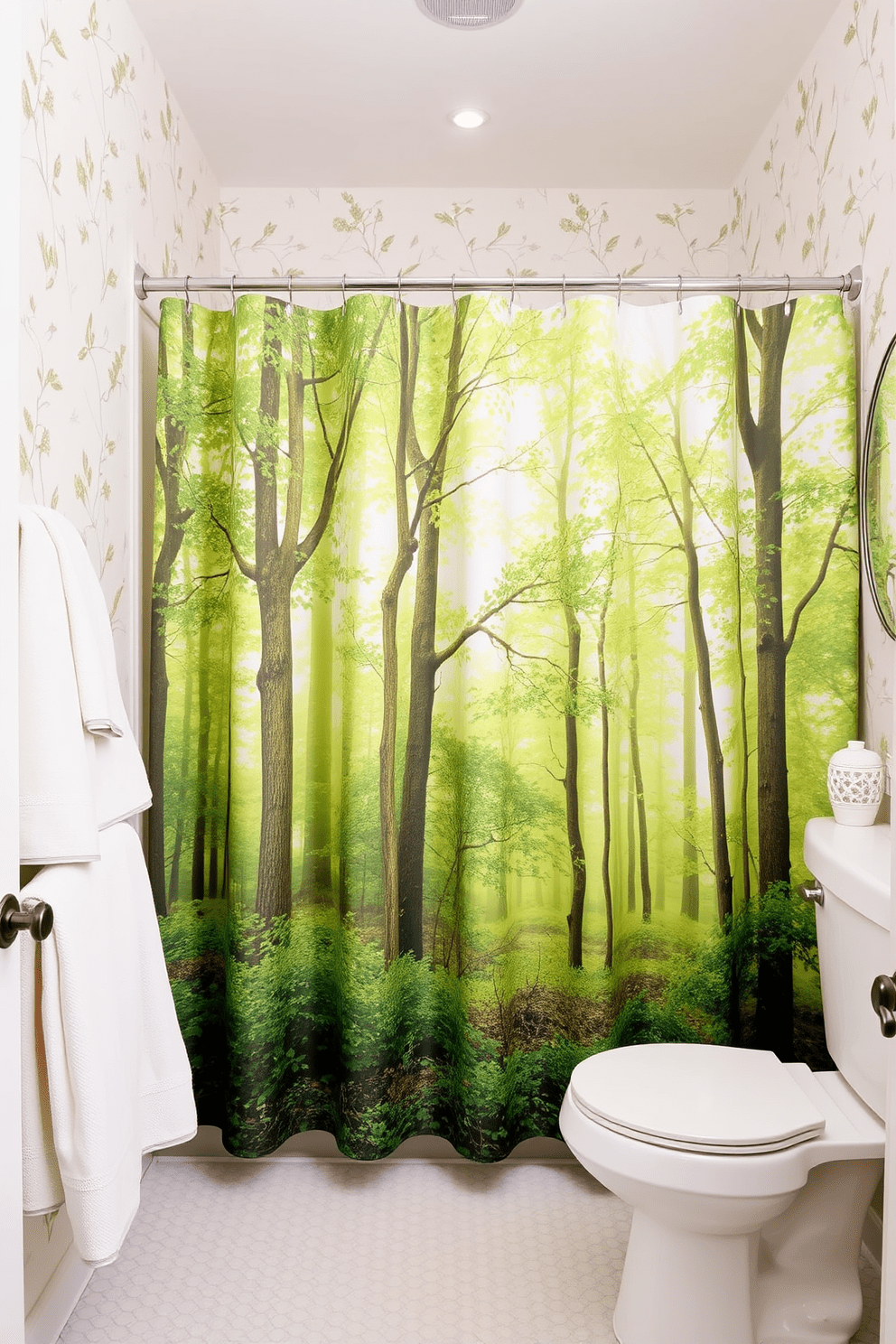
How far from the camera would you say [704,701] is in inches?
71.6

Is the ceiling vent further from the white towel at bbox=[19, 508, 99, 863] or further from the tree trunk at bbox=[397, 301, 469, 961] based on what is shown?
the white towel at bbox=[19, 508, 99, 863]

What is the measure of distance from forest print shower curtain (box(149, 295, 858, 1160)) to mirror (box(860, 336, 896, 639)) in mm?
59

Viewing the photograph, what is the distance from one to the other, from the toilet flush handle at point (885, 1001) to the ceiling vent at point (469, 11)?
1.81 metres

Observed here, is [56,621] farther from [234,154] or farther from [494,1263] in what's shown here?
[234,154]

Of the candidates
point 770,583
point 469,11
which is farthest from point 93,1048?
point 469,11

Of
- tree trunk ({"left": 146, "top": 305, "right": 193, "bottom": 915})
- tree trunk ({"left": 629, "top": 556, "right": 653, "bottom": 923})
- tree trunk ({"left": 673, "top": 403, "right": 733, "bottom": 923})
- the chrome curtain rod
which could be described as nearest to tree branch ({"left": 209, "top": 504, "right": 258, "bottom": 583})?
tree trunk ({"left": 146, "top": 305, "right": 193, "bottom": 915})

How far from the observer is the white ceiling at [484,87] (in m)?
1.79

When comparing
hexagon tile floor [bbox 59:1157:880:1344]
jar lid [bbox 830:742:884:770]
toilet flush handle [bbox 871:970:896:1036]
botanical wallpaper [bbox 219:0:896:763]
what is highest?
botanical wallpaper [bbox 219:0:896:763]

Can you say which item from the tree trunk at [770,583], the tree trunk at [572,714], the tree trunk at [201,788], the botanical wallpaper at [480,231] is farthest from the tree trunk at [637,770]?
the botanical wallpaper at [480,231]

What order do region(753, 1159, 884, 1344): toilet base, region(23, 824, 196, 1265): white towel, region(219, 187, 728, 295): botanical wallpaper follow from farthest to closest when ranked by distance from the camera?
region(219, 187, 728, 295): botanical wallpaper < region(753, 1159, 884, 1344): toilet base < region(23, 824, 196, 1265): white towel

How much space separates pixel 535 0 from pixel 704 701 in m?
1.39

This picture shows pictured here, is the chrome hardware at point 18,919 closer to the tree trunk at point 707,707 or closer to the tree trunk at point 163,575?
the tree trunk at point 163,575

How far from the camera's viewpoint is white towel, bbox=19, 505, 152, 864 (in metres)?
1.16

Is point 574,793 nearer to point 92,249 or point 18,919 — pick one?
point 18,919
